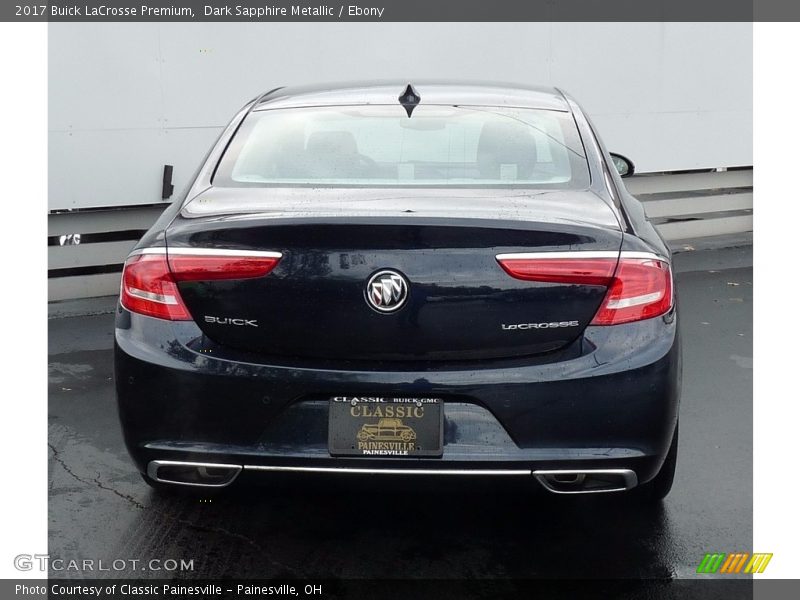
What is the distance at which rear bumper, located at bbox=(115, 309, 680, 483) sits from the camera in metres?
3.09

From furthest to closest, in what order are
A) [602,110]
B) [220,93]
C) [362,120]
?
[602,110] < [220,93] < [362,120]

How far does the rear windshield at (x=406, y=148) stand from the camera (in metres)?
3.70

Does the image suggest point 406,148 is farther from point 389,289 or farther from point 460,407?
point 460,407

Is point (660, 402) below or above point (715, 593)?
above

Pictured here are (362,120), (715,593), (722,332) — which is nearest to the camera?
(715,593)

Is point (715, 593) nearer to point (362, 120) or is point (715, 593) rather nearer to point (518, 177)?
point (518, 177)

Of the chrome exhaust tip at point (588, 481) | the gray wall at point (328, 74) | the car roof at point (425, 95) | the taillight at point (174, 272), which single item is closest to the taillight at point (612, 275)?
the chrome exhaust tip at point (588, 481)

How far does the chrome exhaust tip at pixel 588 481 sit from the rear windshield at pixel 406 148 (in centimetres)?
98

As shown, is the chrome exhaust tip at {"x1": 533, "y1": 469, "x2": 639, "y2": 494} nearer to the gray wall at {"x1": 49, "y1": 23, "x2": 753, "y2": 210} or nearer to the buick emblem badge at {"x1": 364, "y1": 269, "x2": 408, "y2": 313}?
the buick emblem badge at {"x1": 364, "y1": 269, "x2": 408, "y2": 313}

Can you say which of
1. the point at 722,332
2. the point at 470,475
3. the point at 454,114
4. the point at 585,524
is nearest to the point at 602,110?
the point at 722,332

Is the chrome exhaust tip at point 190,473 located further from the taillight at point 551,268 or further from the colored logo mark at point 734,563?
the colored logo mark at point 734,563

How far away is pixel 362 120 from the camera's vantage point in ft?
13.5

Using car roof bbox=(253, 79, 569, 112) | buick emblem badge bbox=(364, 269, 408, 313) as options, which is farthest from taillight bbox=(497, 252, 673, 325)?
car roof bbox=(253, 79, 569, 112)

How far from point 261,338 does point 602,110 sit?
21.2 feet
